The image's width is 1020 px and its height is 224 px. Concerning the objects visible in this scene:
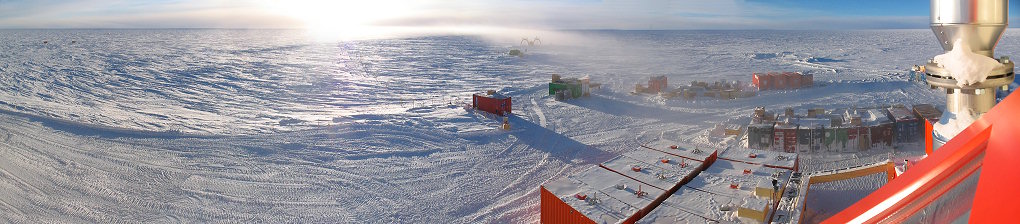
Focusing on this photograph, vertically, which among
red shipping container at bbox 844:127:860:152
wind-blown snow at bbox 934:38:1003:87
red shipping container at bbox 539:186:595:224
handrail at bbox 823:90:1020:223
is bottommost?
red shipping container at bbox 539:186:595:224

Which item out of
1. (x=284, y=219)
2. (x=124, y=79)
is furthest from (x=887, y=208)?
(x=124, y=79)

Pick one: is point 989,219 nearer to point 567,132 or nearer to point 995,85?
point 995,85

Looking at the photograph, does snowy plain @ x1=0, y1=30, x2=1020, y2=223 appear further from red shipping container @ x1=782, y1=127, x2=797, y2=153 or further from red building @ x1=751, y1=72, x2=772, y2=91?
red shipping container @ x1=782, y1=127, x2=797, y2=153

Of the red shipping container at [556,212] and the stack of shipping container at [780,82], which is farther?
the stack of shipping container at [780,82]

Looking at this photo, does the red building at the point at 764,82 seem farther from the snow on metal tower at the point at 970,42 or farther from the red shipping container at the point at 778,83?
the snow on metal tower at the point at 970,42

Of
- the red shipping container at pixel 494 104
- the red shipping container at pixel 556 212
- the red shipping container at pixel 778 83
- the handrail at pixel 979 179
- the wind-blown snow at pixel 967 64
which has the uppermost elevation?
the wind-blown snow at pixel 967 64

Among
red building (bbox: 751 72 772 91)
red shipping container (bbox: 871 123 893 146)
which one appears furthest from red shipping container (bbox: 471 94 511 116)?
red building (bbox: 751 72 772 91)

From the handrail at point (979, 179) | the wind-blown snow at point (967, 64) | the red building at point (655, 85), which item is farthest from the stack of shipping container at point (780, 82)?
the handrail at point (979, 179)
